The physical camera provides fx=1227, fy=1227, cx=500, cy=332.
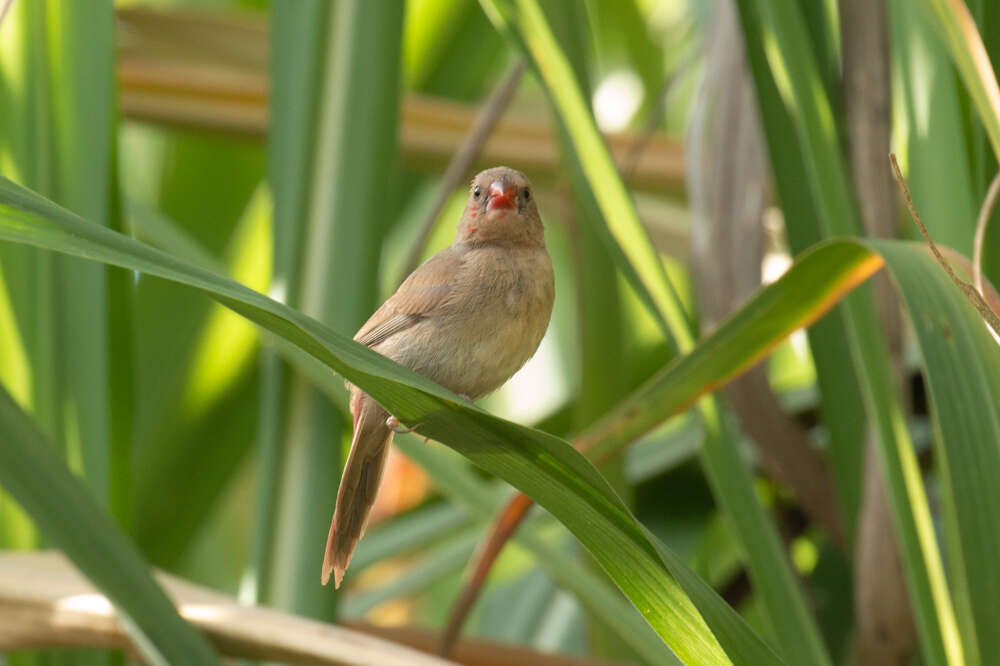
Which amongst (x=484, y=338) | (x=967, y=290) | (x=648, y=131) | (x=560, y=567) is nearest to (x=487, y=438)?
(x=967, y=290)

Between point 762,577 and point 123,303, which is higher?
point 123,303

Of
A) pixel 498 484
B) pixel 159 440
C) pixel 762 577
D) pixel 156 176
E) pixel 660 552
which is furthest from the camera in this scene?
pixel 156 176

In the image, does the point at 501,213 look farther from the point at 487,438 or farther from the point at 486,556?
the point at 487,438

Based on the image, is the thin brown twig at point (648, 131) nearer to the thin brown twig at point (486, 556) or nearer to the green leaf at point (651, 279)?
the green leaf at point (651, 279)

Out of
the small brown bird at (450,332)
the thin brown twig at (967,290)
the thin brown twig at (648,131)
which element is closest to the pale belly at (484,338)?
the small brown bird at (450,332)

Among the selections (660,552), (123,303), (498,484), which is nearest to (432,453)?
(123,303)

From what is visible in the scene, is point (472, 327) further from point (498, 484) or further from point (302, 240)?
point (498, 484)

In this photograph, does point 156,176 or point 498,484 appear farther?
point 156,176
